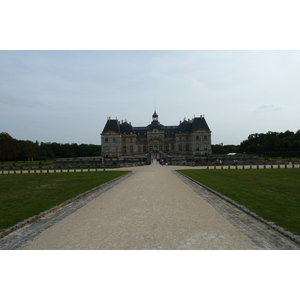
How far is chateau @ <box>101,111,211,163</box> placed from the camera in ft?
249

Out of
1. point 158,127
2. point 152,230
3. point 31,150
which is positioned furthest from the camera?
point 158,127

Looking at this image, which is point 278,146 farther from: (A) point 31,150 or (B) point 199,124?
(A) point 31,150

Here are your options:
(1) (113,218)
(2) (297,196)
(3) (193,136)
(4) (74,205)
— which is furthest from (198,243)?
(3) (193,136)

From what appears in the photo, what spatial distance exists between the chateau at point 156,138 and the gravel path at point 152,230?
215ft

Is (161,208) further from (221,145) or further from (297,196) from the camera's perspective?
(221,145)

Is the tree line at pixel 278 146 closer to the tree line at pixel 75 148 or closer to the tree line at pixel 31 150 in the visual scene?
the tree line at pixel 75 148

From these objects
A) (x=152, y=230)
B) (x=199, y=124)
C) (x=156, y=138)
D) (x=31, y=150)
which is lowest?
(x=152, y=230)

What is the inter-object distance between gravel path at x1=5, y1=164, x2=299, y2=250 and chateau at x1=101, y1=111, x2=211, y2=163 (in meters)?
65.4

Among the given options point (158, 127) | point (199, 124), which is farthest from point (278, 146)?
point (158, 127)

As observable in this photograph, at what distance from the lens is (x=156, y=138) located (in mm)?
78312

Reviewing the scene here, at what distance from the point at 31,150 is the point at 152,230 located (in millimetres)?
67069

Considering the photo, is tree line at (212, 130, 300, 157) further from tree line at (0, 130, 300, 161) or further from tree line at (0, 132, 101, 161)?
tree line at (0, 132, 101, 161)

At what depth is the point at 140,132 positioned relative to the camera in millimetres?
82625

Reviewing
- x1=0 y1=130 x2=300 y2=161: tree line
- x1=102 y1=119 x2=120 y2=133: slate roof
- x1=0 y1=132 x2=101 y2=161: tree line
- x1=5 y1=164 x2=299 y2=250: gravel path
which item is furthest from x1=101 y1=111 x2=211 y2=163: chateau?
x1=5 y1=164 x2=299 y2=250: gravel path
